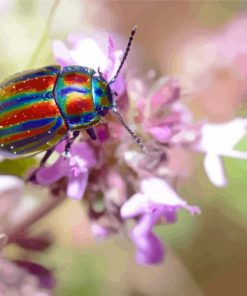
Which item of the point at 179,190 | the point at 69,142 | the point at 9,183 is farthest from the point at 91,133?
the point at 179,190

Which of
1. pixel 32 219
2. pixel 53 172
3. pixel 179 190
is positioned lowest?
pixel 179 190

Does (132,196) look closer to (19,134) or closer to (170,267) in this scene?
(19,134)

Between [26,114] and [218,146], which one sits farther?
[218,146]

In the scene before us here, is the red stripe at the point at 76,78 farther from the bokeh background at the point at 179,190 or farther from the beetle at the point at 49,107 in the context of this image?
the bokeh background at the point at 179,190

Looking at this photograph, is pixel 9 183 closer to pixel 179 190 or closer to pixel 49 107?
pixel 49 107

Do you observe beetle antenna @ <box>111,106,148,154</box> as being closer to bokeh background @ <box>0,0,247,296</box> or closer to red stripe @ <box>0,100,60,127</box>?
red stripe @ <box>0,100,60,127</box>

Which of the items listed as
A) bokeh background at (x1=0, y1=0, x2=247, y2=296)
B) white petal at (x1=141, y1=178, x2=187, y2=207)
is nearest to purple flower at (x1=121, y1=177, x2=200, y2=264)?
white petal at (x1=141, y1=178, x2=187, y2=207)

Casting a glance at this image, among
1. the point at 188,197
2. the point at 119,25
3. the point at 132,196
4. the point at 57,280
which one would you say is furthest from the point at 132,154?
the point at 119,25

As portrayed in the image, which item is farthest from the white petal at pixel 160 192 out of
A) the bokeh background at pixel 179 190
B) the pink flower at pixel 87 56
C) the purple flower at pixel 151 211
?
the bokeh background at pixel 179 190
